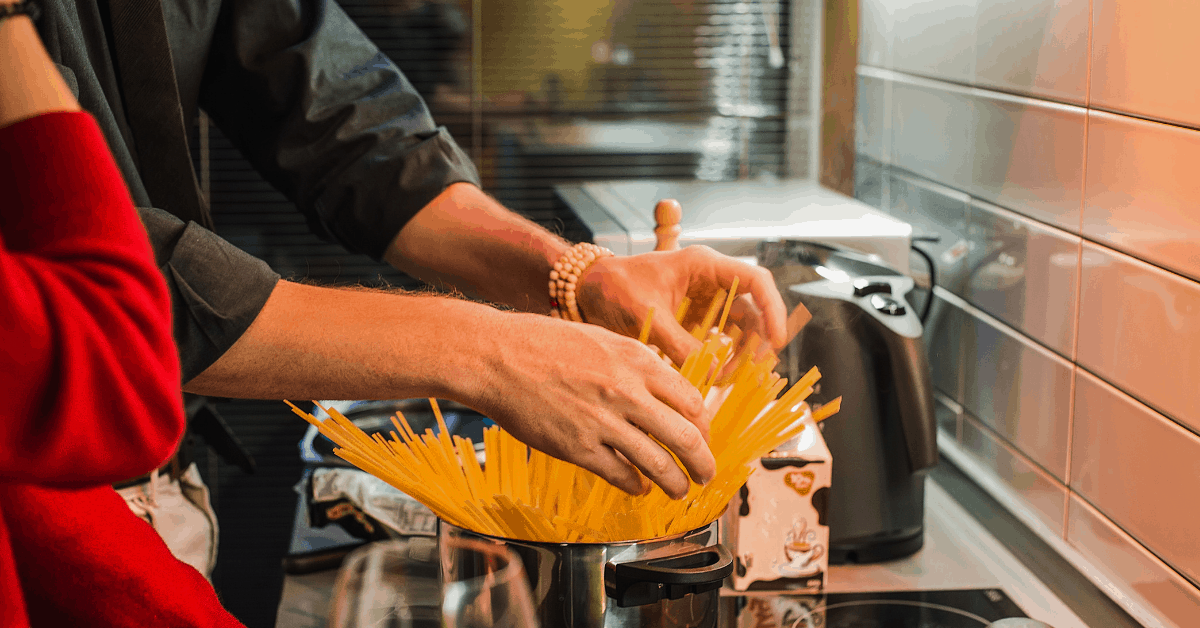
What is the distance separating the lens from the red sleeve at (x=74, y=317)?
0.38 metres

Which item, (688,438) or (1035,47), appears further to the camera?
(1035,47)

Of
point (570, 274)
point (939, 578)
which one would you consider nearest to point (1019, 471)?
point (939, 578)

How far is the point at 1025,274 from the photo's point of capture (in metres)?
1.05

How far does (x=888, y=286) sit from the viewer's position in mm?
1019

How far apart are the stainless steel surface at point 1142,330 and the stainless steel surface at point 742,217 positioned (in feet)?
0.99

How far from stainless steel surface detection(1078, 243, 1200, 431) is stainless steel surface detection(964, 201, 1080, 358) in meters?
0.03

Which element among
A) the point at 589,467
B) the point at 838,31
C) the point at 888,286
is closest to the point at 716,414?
the point at 589,467

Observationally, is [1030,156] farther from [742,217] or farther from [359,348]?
[359,348]

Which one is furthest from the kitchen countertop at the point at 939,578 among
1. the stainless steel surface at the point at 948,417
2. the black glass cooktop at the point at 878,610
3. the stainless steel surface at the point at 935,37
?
the stainless steel surface at the point at 935,37

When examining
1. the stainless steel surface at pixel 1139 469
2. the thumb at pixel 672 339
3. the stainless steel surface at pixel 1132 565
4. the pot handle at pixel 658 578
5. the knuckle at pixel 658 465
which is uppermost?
the thumb at pixel 672 339

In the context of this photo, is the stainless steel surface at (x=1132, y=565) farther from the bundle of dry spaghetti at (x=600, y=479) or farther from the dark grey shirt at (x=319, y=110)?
the dark grey shirt at (x=319, y=110)

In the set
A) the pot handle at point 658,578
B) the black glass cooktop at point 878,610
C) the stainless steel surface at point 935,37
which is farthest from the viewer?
the stainless steel surface at point 935,37

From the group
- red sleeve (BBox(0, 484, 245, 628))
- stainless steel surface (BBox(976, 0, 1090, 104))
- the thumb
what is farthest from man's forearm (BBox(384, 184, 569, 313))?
stainless steel surface (BBox(976, 0, 1090, 104))

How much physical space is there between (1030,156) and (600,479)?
0.62 meters
